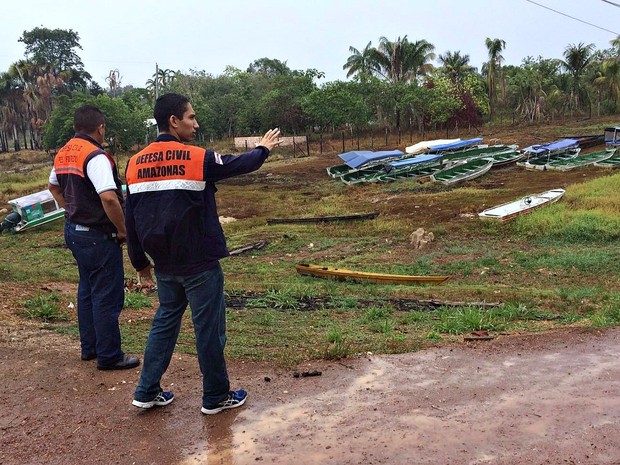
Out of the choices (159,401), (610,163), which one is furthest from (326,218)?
(159,401)

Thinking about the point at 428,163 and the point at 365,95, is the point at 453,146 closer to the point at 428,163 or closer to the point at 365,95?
the point at 428,163

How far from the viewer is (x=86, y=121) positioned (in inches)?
175

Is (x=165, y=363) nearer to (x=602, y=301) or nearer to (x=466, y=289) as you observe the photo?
(x=602, y=301)

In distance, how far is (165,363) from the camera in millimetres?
3674

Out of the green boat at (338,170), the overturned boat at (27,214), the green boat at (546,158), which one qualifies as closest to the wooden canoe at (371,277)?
the overturned boat at (27,214)

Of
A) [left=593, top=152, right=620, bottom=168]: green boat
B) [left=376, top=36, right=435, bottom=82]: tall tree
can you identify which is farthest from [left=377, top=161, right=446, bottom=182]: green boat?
[left=376, top=36, right=435, bottom=82]: tall tree

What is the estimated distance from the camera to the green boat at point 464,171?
27469 mm

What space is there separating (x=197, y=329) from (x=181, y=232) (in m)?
0.65

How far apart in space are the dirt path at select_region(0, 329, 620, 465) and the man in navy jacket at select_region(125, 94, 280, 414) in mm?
328

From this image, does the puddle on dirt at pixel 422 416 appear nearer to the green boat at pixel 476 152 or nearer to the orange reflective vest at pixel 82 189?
the orange reflective vest at pixel 82 189

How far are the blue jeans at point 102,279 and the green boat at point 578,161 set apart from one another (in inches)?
1093

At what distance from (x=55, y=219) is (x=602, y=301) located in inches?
837

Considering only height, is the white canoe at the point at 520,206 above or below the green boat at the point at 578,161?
below

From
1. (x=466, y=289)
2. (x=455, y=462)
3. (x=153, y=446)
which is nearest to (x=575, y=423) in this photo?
(x=455, y=462)
